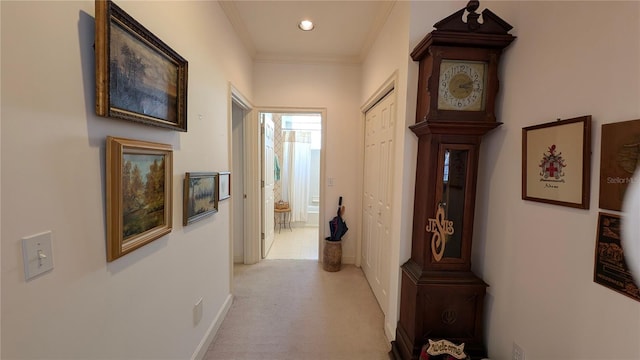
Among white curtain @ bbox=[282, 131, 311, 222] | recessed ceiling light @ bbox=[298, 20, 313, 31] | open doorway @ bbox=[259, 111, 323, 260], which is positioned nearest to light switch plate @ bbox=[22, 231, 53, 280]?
recessed ceiling light @ bbox=[298, 20, 313, 31]

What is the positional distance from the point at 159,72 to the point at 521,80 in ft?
5.95

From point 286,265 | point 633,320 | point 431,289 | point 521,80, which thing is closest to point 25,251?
point 431,289

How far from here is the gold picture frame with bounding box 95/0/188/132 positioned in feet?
2.78

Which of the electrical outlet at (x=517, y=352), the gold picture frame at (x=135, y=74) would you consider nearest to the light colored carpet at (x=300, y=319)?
the electrical outlet at (x=517, y=352)

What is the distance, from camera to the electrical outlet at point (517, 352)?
1310 mm

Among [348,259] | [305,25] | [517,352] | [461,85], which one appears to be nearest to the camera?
[517,352]

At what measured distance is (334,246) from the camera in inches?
123

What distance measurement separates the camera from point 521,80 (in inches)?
52.6

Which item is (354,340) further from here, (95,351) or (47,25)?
(47,25)

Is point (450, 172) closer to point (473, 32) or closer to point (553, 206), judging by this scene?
point (553, 206)

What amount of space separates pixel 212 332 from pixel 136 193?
1.40 metres

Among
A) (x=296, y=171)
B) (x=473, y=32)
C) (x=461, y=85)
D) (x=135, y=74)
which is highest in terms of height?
(x=473, y=32)

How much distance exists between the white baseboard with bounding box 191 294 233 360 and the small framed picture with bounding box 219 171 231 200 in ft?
3.09

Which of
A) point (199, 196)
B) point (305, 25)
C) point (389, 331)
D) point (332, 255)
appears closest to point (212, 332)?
point (199, 196)
